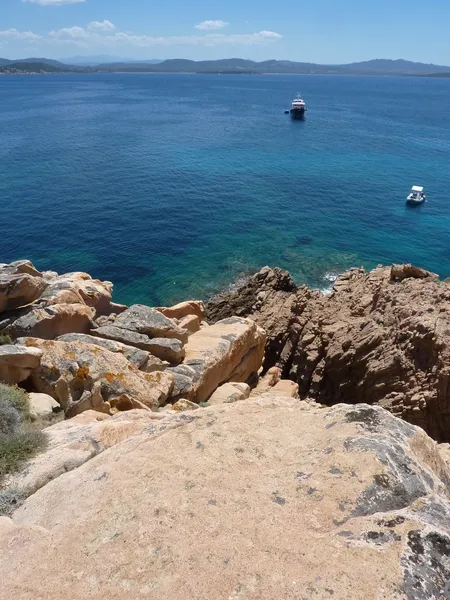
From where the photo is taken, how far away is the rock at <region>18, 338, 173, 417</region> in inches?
635

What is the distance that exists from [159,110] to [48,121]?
144ft

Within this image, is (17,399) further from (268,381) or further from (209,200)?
(209,200)

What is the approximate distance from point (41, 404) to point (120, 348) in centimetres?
450

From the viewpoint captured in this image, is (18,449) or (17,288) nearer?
(18,449)

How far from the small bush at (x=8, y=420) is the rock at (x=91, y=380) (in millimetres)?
2386

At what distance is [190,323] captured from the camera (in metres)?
27.3

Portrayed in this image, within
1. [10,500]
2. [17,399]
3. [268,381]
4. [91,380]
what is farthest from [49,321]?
[268,381]

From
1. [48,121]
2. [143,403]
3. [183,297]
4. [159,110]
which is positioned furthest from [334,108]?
[143,403]

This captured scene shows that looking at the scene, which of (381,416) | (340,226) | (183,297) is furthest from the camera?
(340,226)

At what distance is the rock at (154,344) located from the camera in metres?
21.2

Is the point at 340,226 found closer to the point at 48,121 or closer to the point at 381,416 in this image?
the point at 381,416

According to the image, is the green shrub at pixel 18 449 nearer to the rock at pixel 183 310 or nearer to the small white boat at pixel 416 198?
the rock at pixel 183 310

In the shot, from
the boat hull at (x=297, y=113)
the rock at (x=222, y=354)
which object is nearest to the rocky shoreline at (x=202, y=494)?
the rock at (x=222, y=354)

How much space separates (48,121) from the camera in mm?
123250
